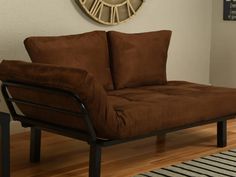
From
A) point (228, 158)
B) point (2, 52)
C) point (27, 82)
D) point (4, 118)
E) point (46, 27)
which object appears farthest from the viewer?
point (46, 27)

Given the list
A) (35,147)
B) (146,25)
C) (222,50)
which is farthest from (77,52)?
(222,50)

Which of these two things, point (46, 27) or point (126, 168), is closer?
point (126, 168)

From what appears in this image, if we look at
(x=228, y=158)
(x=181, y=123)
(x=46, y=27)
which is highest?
(x=46, y=27)

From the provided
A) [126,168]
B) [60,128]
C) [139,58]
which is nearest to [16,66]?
[60,128]

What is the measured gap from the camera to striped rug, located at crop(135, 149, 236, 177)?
289 centimetres

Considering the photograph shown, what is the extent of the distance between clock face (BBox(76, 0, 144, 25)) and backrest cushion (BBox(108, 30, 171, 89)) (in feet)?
1.79

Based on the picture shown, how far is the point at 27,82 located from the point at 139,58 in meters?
1.20

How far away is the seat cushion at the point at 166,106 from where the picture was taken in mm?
2807

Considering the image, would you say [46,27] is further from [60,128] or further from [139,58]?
[60,128]

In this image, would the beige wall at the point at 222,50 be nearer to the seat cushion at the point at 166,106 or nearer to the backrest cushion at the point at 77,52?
the seat cushion at the point at 166,106

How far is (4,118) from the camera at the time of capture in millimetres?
2168

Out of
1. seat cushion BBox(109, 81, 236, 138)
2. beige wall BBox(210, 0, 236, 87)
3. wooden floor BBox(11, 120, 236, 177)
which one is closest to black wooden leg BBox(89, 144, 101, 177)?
seat cushion BBox(109, 81, 236, 138)

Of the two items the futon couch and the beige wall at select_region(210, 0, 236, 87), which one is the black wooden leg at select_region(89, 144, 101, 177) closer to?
the futon couch

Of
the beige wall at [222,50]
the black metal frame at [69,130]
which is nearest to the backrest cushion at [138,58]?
the black metal frame at [69,130]
